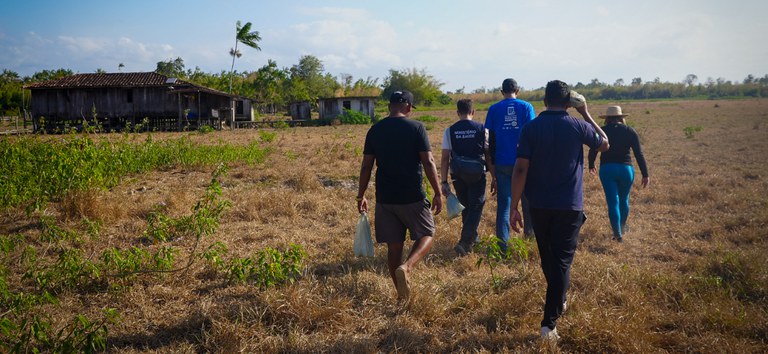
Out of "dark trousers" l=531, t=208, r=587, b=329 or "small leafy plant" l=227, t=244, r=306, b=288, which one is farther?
"small leafy plant" l=227, t=244, r=306, b=288

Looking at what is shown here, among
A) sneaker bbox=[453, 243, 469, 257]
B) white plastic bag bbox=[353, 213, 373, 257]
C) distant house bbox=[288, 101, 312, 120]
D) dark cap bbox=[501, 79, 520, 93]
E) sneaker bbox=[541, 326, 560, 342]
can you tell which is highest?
distant house bbox=[288, 101, 312, 120]

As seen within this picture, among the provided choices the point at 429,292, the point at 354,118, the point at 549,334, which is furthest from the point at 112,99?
the point at 549,334

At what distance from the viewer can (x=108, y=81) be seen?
94.1ft

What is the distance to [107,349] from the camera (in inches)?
128

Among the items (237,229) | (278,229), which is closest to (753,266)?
(278,229)

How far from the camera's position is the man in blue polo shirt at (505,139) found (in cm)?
484

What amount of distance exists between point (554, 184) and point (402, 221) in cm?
116

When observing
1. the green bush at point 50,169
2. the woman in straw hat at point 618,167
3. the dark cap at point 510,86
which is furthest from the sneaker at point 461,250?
the green bush at point 50,169

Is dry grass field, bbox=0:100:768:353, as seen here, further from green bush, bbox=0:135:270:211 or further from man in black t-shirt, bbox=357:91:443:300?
man in black t-shirt, bbox=357:91:443:300

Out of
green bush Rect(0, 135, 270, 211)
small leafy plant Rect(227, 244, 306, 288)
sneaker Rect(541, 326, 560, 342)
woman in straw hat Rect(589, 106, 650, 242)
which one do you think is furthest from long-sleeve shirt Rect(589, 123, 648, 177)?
green bush Rect(0, 135, 270, 211)

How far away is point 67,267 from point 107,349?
1.11m

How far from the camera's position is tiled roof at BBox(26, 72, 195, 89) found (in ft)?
91.5

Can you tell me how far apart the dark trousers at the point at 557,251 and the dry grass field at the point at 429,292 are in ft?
0.81

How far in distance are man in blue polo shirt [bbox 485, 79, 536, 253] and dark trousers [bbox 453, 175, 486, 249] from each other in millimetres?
189
